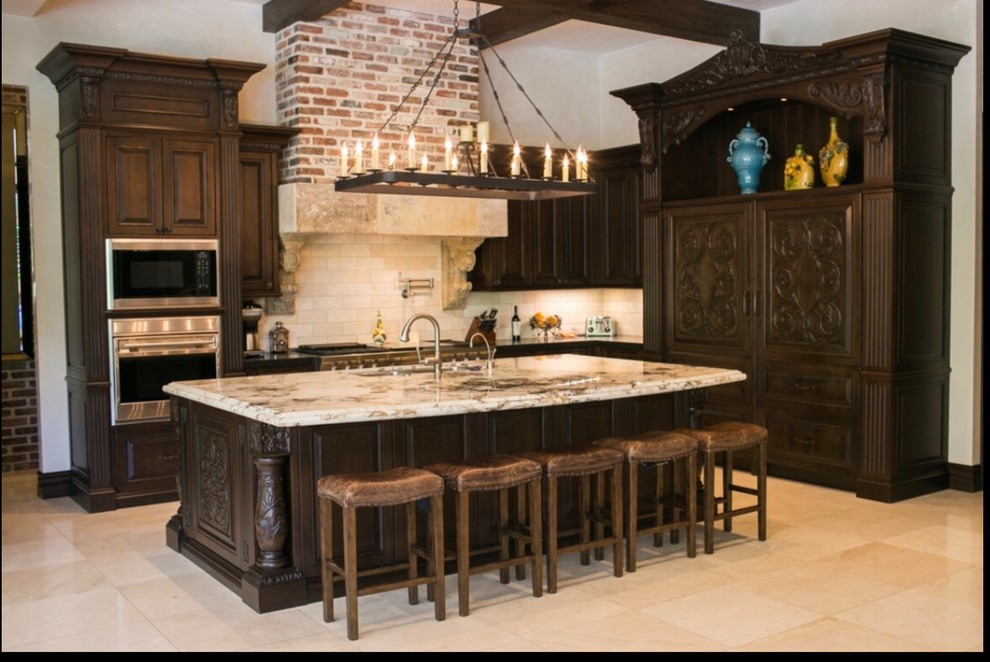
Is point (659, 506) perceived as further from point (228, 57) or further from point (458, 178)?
point (228, 57)

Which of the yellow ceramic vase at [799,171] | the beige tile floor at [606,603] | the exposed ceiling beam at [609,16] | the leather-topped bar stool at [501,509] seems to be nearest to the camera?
the beige tile floor at [606,603]

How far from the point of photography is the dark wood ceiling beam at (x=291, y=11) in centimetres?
692

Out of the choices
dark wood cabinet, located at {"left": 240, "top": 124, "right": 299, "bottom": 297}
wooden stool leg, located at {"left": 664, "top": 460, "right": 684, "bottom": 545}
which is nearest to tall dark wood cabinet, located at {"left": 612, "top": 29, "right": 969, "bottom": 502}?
wooden stool leg, located at {"left": 664, "top": 460, "right": 684, "bottom": 545}

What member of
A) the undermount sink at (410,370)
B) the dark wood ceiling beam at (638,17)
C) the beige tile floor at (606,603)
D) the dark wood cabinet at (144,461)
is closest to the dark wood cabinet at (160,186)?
the dark wood cabinet at (144,461)

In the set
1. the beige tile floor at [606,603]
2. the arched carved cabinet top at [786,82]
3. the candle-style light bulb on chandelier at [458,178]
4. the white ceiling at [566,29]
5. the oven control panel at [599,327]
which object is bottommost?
the beige tile floor at [606,603]

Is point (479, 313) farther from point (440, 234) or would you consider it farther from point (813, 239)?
point (813, 239)

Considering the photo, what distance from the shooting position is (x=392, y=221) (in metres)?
7.84

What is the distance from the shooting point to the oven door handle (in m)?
6.68

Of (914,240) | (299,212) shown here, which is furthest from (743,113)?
(299,212)

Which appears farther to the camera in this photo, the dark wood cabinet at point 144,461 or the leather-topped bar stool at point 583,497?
the dark wood cabinet at point 144,461

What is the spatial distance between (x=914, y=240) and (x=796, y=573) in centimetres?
267

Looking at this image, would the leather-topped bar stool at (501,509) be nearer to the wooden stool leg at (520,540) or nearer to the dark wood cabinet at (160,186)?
the wooden stool leg at (520,540)

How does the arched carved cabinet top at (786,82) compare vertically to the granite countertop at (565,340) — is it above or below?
above

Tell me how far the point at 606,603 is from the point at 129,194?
412 cm
